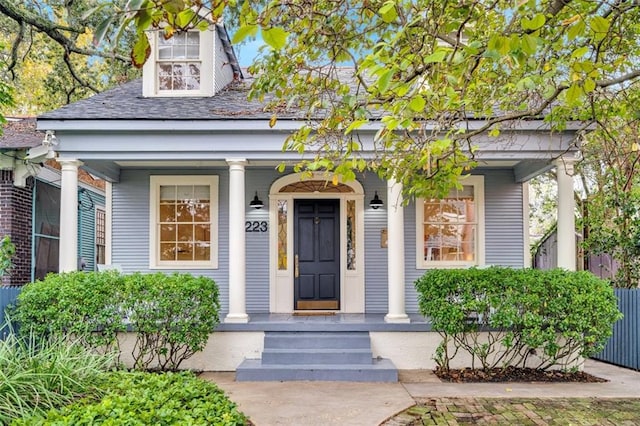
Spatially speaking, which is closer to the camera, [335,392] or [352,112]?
[352,112]

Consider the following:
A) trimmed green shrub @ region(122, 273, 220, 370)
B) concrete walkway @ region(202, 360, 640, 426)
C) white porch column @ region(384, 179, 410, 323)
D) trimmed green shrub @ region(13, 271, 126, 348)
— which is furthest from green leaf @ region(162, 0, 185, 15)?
white porch column @ region(384, 179, 410, 323)

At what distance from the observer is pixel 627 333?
7.62m

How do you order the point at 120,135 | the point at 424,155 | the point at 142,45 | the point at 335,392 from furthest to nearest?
the point at 120,135 → the point at 335,392 → the point at 424,155 → the point at 142,45

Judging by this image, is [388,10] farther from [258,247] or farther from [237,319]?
[258,247]

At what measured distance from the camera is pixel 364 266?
938cm

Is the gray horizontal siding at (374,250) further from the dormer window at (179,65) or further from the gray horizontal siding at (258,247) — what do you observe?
the dormer window at (179,65)

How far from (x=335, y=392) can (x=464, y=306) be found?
2012 mm

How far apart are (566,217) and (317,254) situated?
4.13 metres

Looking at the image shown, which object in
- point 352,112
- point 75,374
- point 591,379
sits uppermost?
point 352,112

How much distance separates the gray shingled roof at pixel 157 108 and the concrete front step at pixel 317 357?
131 inches

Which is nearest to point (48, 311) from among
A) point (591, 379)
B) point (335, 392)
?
point (335, 392)

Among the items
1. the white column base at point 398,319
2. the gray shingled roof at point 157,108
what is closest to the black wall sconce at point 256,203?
the gray shingled roof at point 157,108

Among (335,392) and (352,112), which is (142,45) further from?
(335,392)

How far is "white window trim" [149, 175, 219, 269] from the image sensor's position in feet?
30.4
